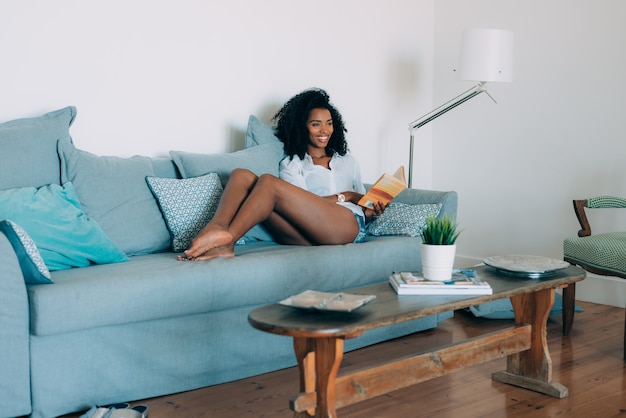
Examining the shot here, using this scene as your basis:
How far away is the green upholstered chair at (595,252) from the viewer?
3.37 m

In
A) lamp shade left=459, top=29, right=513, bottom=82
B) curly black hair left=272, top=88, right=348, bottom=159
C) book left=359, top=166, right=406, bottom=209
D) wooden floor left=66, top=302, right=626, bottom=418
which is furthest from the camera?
lamp shade left=459, top=29, right=513, bottom=82

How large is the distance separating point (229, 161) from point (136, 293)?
1230mm

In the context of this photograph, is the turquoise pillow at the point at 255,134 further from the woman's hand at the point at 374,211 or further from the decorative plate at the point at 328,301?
the decorative plate at the point at 328,301

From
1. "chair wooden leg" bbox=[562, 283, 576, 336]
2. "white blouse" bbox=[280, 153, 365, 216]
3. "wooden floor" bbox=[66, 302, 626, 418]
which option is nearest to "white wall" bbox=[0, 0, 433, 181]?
"white blouse" bbox=[280, 153, 365, 216]

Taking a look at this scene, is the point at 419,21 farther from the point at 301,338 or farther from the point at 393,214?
the point at 301,338

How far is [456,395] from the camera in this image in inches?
112

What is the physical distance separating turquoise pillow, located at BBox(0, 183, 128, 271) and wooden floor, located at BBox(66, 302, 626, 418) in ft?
2.05

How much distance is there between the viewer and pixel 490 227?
4918 millimetres

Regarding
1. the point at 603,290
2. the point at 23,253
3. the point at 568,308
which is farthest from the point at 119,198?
the point at 603,290

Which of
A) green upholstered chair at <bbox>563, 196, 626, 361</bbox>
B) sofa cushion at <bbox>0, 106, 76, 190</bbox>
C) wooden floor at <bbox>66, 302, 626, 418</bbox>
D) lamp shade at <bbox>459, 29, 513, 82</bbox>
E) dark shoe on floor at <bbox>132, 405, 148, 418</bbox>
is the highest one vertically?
lamp shade at <bbox>459, 29, 513, 82</bbox>

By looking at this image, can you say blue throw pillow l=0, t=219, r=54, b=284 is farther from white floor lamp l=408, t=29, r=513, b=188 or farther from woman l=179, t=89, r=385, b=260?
white floor lamp l=408, t=29, r=513, b=188

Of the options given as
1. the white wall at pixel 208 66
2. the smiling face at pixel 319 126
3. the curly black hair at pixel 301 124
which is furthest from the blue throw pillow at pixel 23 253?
the smiling face at pixel 319 126

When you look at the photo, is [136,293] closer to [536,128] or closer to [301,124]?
[301,124]

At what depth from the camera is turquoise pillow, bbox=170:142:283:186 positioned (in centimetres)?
369
